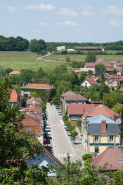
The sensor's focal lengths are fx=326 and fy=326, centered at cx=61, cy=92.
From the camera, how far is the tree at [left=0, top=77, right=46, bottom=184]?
16608 mm

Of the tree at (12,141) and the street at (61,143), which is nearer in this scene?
the tree at (12,141)

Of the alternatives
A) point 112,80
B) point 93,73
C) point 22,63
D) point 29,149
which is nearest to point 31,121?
point 29,149

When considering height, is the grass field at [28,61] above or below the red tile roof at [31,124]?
above

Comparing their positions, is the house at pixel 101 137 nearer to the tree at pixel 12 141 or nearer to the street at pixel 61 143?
the street at pixel 61 143

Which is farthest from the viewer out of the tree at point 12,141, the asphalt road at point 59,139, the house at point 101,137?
the asphalt road at point 59,139

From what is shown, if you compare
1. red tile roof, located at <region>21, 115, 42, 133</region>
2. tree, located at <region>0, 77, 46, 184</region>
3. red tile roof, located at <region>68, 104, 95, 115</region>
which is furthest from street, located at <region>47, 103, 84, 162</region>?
tree, located at <region>0, 77, 46, 184</region>

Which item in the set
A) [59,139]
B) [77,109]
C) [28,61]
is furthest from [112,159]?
[28,61]

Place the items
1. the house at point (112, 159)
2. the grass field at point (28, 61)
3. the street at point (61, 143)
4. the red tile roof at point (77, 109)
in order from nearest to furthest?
the house at point (112, 159)
the street at point (61, 143)
the red tile roof at point (77, 109)
the grass field at point (28, 61)

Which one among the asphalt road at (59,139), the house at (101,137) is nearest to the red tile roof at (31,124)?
the asphalt road at (59,139)

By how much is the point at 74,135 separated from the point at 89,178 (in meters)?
37.2

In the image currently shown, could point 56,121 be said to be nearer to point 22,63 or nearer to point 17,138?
point 17,138

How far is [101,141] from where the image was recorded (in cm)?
4566

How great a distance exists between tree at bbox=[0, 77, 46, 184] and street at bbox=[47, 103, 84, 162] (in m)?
26.5

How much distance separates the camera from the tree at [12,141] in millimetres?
16608
